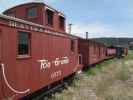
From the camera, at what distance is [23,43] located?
6.84 m

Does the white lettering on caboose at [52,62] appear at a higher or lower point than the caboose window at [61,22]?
lower

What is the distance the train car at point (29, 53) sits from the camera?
232 inches

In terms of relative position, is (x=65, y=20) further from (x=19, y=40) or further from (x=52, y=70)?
(x=19, y=40)

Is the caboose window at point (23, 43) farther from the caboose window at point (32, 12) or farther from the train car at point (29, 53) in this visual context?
the caboose window at point (32, 12)

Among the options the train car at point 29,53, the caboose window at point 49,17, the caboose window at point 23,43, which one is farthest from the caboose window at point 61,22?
the caboose window at point 23,43

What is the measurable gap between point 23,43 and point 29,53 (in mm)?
467

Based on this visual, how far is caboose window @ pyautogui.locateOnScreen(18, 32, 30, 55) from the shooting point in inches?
261

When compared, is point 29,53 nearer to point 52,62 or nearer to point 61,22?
point 52,62

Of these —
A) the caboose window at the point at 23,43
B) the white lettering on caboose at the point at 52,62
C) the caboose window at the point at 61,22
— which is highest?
the caboose window at the point at 61,22

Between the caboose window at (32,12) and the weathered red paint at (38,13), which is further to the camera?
the caboose window at (32,12)

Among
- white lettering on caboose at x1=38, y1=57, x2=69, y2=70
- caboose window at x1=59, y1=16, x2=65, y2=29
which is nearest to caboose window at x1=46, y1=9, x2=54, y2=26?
caboose window at x1=59, y1=16, x2=65, y2=29

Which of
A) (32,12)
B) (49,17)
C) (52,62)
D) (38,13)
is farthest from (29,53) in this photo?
(49,17)

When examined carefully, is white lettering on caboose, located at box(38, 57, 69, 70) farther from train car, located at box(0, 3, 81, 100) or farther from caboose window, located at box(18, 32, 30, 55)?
caboose window, located at box(18, 32, 30, 55)

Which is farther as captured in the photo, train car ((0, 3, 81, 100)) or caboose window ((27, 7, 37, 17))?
caboose window ((27, 7, 37, 17))
